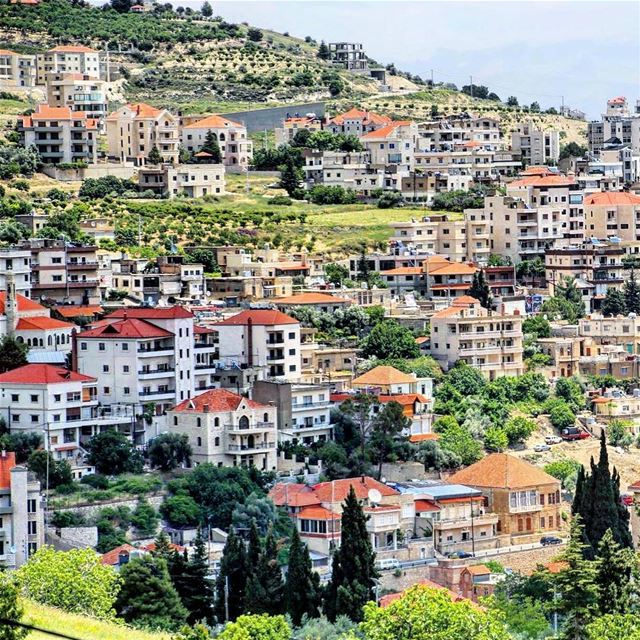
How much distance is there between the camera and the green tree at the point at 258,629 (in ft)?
158

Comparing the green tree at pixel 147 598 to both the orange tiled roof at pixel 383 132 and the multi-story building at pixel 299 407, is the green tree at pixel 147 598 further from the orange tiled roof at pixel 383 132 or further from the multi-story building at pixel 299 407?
the orange tiled roof at pixel 383 132

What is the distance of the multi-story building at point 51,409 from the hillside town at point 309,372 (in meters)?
0.11

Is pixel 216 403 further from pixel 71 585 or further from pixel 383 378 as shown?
pixel 71 585

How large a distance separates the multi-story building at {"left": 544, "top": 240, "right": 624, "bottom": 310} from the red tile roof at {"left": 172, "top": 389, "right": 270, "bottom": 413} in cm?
2884

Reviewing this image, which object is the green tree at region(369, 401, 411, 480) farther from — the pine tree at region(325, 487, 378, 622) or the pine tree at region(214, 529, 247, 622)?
the pine tree at region(214, 529, 247, 622)

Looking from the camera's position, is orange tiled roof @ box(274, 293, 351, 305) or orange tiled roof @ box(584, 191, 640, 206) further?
orange tiled roof @ box(584, 191, 640, 206)

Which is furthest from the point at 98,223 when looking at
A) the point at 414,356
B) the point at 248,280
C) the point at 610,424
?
the point at 610,424

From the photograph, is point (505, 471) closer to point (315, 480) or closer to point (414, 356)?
point (315, 480)

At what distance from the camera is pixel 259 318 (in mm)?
78562

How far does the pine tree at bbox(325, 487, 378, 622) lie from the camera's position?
5706 centimetres

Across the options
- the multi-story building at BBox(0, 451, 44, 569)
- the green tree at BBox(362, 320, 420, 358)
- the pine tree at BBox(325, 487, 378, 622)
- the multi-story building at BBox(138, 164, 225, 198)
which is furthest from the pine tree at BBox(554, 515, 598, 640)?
the multi-story building at BBox(138, 164, 225, 198)

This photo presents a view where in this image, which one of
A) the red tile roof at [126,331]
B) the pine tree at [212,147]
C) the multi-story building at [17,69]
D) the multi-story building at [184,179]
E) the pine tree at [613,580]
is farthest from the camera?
the multi-story building at [17,69]

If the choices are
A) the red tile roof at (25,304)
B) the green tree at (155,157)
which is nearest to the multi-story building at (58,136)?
the green tree at (155,157)

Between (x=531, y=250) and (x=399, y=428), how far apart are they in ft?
98.2
